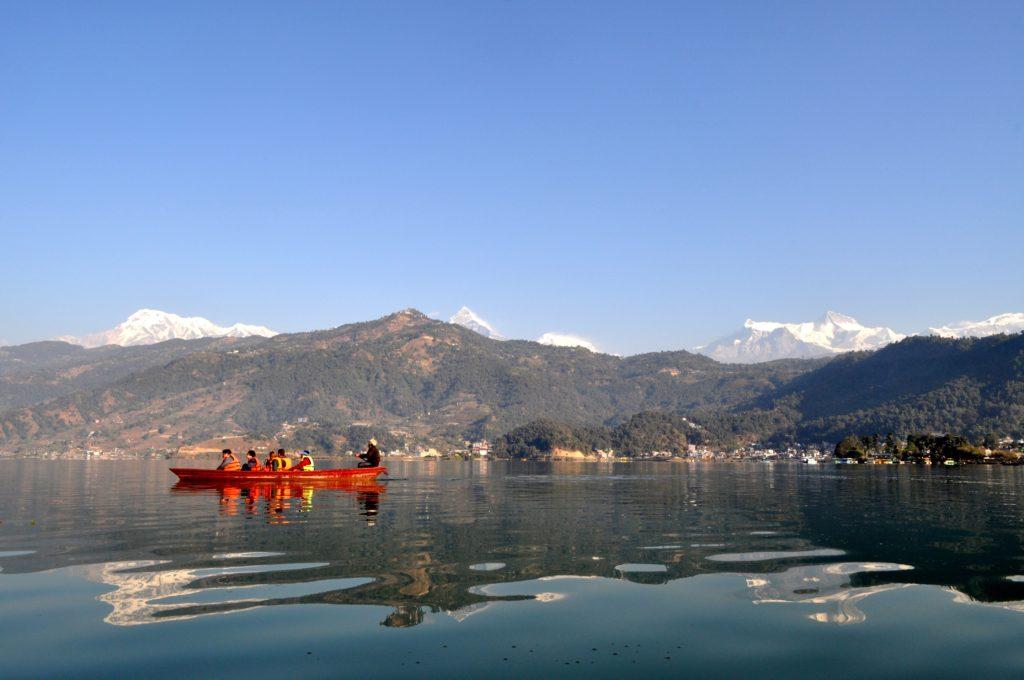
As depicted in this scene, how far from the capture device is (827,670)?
1534 cm

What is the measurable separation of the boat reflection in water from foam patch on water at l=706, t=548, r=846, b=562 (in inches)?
788

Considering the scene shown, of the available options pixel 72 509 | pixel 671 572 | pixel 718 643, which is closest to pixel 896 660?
pixel 718 643

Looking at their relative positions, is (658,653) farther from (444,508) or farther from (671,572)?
(444,508)

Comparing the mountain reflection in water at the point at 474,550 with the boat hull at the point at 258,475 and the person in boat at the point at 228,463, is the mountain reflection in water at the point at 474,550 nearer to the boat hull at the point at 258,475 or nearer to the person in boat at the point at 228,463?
the boat hull at the point at 258,475

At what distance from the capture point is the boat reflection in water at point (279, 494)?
159 feet

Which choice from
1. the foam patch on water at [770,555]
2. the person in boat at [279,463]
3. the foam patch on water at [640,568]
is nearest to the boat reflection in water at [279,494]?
the person in boat at [279,463]

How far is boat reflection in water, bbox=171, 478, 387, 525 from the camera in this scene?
48.4 metres

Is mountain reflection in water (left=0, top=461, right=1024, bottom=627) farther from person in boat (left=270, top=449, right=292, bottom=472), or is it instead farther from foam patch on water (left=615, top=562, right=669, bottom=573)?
person in boat (left=270, top=449, right=292, bottom=472)

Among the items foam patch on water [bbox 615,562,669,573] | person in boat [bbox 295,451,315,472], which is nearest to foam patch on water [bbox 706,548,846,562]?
foam patch on water [bbox 615,562,669,573]

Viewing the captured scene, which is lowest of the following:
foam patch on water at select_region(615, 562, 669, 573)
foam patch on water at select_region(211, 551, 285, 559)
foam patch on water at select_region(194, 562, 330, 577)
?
foam patch on water at select_region(615, 562, 669, 573)

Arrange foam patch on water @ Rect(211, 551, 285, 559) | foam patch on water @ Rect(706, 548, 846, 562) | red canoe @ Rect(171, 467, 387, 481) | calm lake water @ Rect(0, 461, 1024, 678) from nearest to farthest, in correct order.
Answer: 1. calm lake water @ Rect(0, 461, 1024, 678)
2. foam patch on water @ Rect(211, 551, 285, 559)
3. foam patch on water @ Rect(706, 548, 846, 562)
4. red canoe @ Rect(171, 467, 387, 481)

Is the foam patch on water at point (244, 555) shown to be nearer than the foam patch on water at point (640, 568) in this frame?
No

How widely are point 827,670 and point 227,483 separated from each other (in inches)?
2893

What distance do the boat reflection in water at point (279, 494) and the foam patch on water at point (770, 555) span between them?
20.0m
